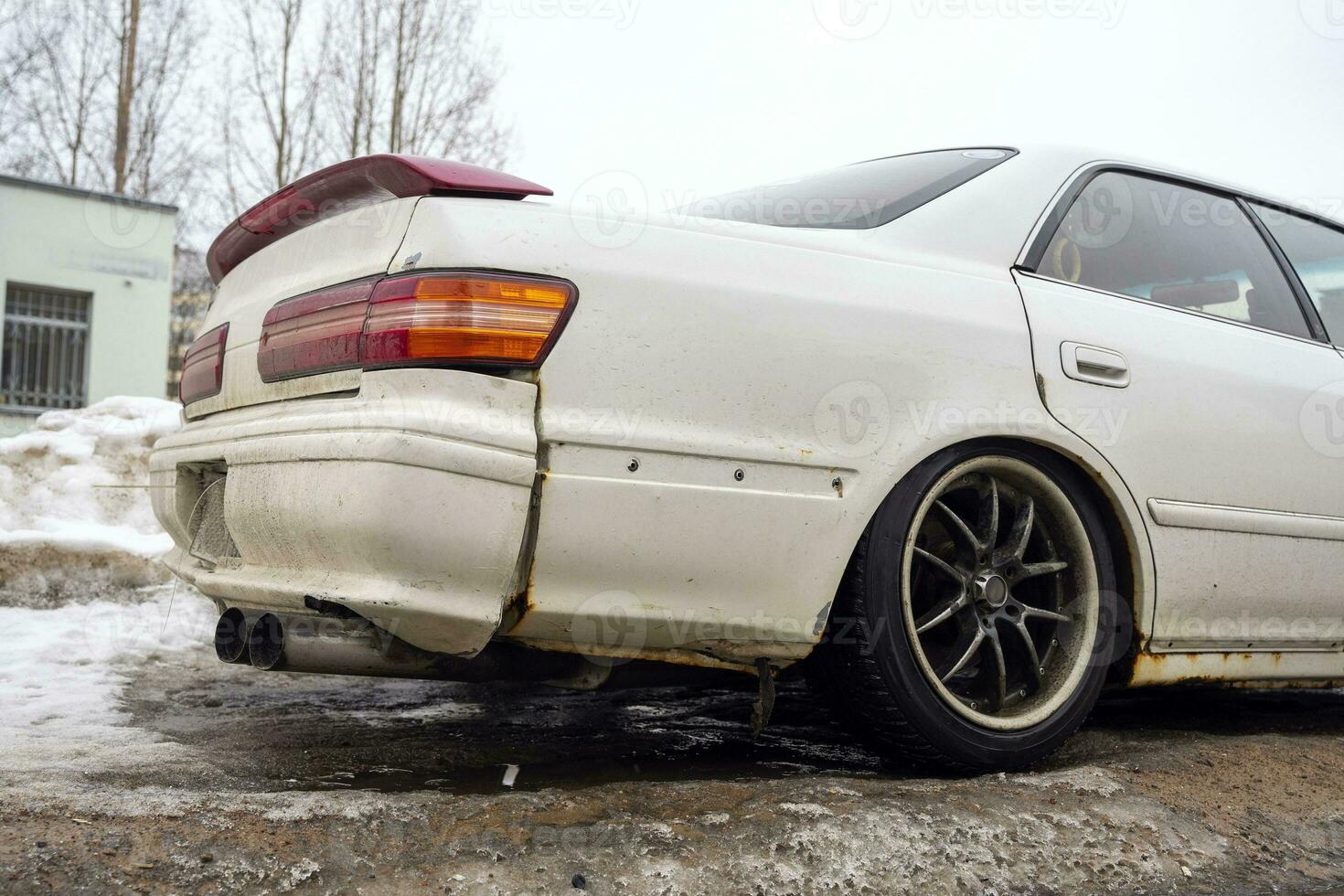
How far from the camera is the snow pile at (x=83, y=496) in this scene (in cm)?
496

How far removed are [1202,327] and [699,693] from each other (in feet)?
6.74

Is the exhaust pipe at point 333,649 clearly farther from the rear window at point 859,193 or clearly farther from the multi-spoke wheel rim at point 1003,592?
the rear window at point 859,193

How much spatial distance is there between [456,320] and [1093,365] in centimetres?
155

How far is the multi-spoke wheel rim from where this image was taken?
2.49 m

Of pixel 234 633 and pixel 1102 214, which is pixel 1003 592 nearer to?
pixel 1102 214

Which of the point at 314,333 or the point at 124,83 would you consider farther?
the point at 124,83

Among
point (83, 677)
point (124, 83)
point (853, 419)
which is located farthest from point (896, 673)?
point (124, 83)

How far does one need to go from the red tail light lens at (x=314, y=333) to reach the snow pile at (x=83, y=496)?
10.4 ft

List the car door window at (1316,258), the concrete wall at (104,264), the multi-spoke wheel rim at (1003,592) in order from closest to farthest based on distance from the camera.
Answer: the multi-spoke wheel rim at (1003,592) → the car door window at (1316,258) → the concrete wall at (104,264)

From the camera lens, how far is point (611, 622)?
6.81 ft

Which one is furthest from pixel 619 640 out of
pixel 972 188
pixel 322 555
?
pixel 972 188

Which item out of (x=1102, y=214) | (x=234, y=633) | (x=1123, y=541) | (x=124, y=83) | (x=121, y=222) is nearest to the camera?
(x=234, y=633)

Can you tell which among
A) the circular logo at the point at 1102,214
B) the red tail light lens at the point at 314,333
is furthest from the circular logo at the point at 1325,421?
the red tail light lens at the point at 314,333

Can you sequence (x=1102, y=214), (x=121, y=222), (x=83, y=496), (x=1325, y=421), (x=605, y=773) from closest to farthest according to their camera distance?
(x=605, y=773)
(x=1102, y=214)
(x=1325, y=421)
(x=83, y=496)
(x=121, y=222)
